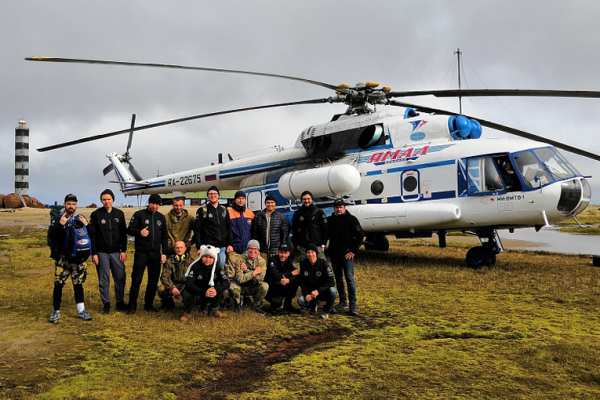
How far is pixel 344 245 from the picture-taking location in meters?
6.61

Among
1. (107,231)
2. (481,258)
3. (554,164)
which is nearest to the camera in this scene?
(107,231)

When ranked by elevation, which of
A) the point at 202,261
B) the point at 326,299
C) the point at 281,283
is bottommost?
the point at 326,299

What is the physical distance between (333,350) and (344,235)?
2.11 meters

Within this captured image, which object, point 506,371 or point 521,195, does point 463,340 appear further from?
point 521,195

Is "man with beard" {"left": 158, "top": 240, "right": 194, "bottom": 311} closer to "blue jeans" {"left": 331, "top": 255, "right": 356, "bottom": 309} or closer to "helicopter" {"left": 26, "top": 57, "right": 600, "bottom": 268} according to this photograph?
"blue jeans" {"left": 331, "top": 255, "right": 356, "bottom": 309}

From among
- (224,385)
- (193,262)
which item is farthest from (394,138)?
(224,385)

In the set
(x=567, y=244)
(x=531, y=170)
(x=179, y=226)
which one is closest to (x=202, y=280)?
(x=179, y=226)

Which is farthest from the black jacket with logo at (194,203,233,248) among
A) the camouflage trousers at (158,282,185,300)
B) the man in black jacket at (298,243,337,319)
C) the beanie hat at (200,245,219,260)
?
the man in black jacket at (298,243,337,319)

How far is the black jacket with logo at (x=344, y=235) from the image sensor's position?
659cm

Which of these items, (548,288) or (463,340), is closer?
(463,340)

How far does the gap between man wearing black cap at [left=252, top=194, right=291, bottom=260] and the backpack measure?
247cm

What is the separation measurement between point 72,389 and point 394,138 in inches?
367

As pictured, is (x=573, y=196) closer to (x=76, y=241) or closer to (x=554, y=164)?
(x=554, y=164)

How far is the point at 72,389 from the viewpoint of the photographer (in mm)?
3791
